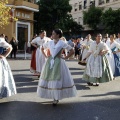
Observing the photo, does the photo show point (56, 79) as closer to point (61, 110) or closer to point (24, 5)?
point (61, 110)

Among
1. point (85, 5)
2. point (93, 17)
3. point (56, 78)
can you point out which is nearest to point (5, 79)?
point (56, 78)

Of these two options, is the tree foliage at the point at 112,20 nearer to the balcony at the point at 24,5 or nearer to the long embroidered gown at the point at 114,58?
the balcony at the point at 24,5

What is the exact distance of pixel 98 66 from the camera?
32.0 ft

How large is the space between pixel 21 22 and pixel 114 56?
22.3 metres

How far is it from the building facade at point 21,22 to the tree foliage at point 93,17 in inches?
614

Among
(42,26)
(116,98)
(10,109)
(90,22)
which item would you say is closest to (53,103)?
(10,109)

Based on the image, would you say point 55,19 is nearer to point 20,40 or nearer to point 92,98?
point 20,40

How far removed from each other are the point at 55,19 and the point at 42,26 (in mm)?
2126

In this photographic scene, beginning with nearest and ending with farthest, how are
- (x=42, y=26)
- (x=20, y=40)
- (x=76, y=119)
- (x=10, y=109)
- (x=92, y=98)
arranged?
1. (x=76, y=119)
2. (x=10, y=109)
3. (x=92, y=98)
4. (x=20, y=40)
5. (x=42, y=26)

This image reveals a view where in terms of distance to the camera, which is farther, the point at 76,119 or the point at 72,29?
the point at 72,29

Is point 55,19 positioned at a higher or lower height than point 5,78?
higher

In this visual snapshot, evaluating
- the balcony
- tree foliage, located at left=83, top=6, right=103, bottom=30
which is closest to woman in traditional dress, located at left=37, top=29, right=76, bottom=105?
the balcony

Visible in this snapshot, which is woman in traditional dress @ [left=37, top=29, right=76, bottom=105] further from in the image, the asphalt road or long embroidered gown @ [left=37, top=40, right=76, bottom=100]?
the asphalt road

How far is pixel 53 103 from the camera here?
7086 millimetres
